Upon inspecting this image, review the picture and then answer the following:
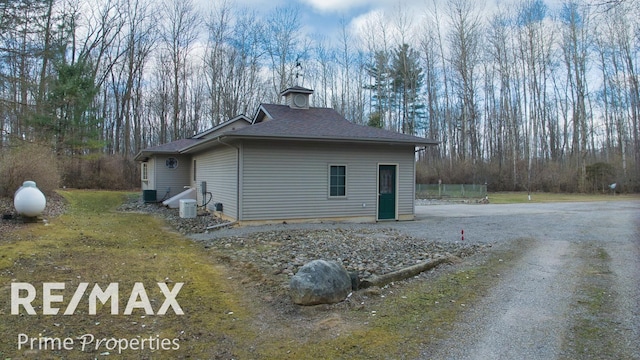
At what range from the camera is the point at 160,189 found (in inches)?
769

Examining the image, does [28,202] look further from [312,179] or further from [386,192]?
[386,192]

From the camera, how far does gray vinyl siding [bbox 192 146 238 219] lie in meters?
11.6

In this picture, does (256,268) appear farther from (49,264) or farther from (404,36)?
(404,36)

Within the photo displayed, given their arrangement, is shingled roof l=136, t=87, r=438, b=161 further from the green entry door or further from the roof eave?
the green entry door

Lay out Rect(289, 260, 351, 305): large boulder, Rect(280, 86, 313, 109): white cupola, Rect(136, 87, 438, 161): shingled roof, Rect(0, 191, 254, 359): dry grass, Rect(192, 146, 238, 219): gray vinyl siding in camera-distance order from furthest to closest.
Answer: Rect(280, 86, 313, 109): white cupola → Rect(192, 146, 238, 219): gray vinyl siding → Rect(136, 87, 438, 161): shingled roof → Rect(289, 260, 351, 305): large boulder → Rect(0, 191, 254, 359): dry grass

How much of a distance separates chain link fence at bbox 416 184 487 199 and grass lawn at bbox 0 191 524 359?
18.2 metres

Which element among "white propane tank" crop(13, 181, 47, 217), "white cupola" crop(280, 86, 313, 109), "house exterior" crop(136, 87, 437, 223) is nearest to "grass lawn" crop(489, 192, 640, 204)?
"house exterior" crop(136, 87, 437, 223)

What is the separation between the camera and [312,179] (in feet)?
39.0

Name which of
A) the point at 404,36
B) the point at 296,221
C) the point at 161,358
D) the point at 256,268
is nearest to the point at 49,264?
the point at 256,268

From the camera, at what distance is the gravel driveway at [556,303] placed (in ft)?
11.1

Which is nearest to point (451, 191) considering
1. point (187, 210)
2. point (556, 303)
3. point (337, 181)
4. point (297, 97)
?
point (297, 97)

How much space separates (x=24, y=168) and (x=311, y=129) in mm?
8569

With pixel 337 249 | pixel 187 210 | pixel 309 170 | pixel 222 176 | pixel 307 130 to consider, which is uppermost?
pixel 307 130

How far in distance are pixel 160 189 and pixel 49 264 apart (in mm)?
13963
